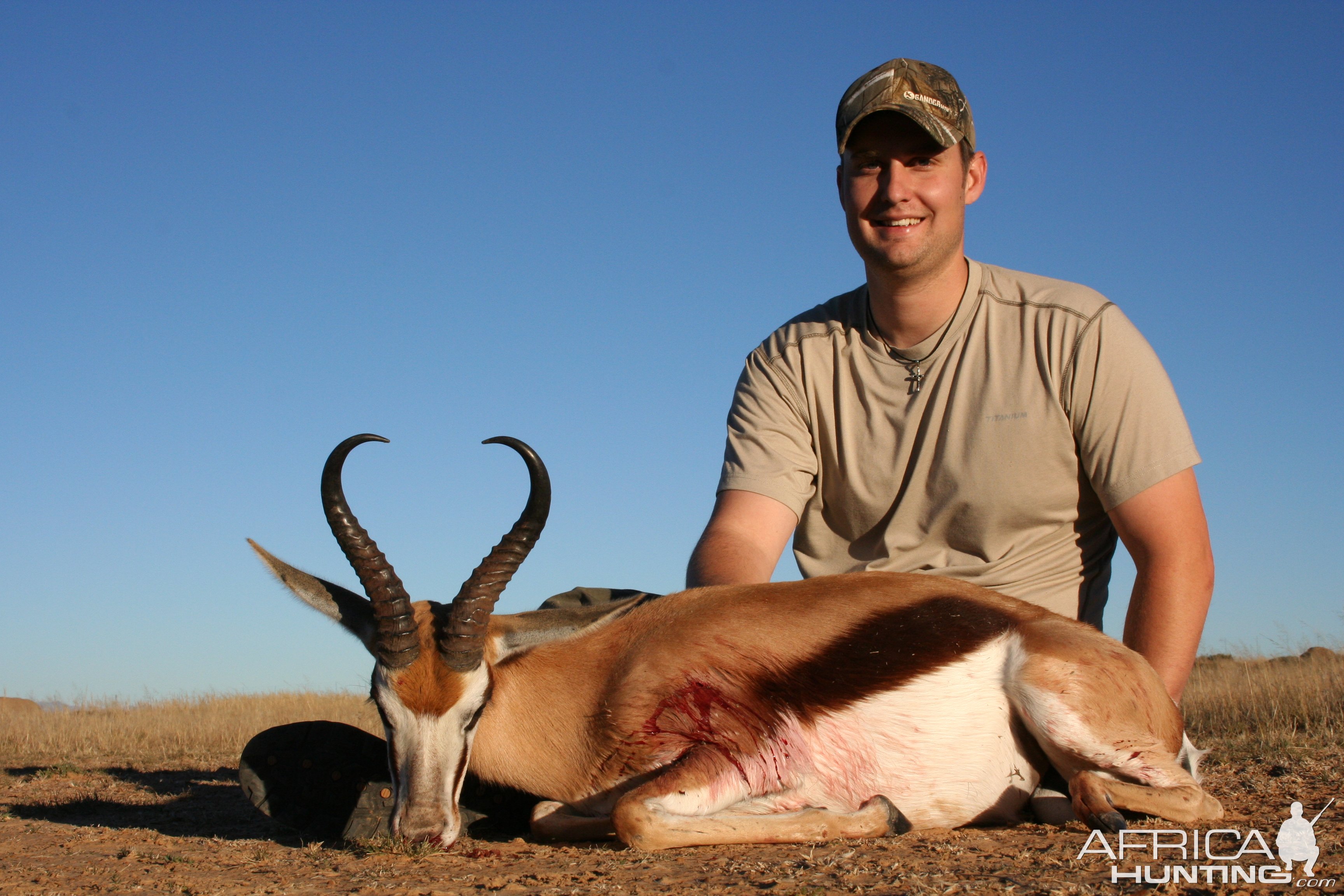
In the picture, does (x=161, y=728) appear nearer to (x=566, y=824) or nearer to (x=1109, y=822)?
(x=566, y=824)

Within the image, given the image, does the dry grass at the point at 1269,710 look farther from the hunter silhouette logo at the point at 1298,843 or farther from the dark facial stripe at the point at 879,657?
the dark facial stripe at the point at 879,657

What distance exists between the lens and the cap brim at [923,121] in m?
5.40

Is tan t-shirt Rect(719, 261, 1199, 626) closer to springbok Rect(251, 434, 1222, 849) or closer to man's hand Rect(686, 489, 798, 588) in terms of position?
man's hand Rect(686, 489, 798, 588)

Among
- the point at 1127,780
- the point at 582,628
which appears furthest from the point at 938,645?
the point at 582,628

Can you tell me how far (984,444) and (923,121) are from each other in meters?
1.67

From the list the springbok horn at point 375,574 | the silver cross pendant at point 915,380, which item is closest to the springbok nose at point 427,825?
the springbok horn at point 375,574

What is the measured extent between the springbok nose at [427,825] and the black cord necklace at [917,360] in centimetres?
308

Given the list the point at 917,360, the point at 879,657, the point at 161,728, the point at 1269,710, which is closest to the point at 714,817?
the point at 879,657

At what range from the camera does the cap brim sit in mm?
5402

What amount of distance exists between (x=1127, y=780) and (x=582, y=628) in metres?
2.29

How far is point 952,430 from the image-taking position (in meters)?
5.35

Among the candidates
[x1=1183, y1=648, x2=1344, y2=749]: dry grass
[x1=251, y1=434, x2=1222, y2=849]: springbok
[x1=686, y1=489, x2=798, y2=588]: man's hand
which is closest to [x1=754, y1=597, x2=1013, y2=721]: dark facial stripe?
[x1=251, y1=434, x2=1222, y2=849]: springbok

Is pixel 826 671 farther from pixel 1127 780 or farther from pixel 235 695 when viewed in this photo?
pixel 235 695

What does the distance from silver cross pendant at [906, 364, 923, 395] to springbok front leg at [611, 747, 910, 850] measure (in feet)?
7.21
